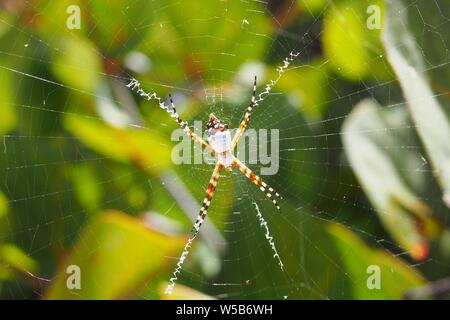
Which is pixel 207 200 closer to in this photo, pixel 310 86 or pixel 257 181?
pixel 257 181

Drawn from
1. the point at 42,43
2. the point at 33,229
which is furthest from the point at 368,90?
the point at 33,229

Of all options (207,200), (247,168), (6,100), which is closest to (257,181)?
(247,168)

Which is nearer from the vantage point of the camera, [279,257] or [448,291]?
[448,291]

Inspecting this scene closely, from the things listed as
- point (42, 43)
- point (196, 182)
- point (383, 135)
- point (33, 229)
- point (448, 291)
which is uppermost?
point (42, 43)

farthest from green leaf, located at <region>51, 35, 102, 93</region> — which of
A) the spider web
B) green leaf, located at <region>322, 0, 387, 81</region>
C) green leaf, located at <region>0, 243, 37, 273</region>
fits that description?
green leaf, located at <region>322, 0, 387, 81</region>

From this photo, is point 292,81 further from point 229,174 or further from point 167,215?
point 229,174

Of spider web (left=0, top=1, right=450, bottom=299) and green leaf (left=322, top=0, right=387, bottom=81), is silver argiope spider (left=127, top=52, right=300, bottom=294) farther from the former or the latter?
green leaf (left=322, top=0, right=387, bottom=81)
